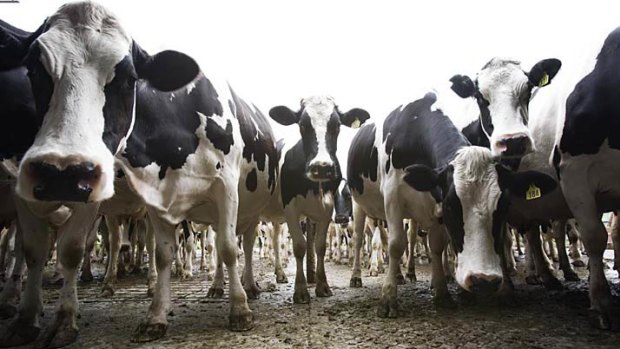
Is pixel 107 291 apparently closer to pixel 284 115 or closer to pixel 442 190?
pixel 284 115

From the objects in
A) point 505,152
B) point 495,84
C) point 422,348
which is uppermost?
point 495,84

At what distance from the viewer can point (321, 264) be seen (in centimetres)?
602

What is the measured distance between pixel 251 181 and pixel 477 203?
272 centimetres

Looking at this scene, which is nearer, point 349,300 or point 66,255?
point 66,255

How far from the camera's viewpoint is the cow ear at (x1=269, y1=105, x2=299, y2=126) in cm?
619

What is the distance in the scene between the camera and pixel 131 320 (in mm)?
4324

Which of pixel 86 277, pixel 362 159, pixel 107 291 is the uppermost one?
pixel 362 159

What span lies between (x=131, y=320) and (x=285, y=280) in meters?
3.64

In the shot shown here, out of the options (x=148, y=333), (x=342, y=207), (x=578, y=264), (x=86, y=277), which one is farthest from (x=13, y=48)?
(x=578, y=264)

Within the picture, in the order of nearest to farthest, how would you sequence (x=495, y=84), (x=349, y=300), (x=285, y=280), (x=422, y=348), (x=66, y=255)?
(x=422, y=348), (x=66, y=255), (x=495, y=84), (x=349, y=300), (x=285, y=280)

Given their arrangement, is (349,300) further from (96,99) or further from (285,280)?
(96,99)

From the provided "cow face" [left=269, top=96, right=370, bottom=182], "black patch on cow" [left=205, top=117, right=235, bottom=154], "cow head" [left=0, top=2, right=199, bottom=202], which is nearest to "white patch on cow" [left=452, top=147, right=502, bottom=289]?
"cow face" [left=269, top=96, right=370, bottom=182]

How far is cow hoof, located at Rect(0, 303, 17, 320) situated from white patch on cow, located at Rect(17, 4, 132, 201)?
3066mm

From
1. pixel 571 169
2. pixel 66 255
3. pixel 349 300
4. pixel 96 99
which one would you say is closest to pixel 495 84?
pixel 571 169
